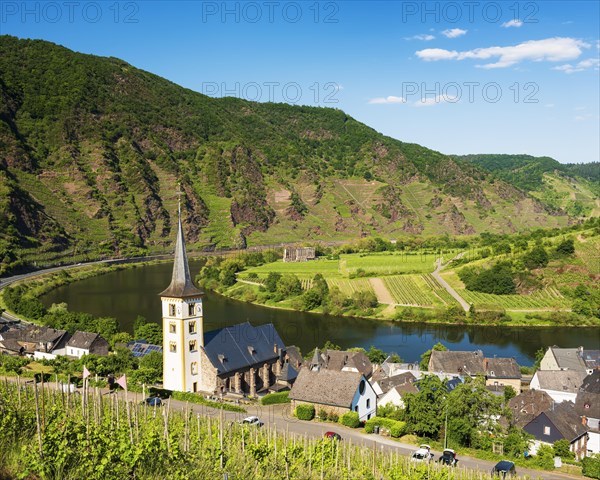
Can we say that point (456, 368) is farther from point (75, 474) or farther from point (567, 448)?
point (75, 474)

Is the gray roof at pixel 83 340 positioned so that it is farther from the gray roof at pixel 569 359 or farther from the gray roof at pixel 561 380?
the gray roof at pixel 569 359

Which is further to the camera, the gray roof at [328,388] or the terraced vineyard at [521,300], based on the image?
the terraced vineyard at [521,300]

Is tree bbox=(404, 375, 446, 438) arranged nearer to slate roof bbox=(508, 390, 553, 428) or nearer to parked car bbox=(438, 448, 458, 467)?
parked car bbox=(438, 448, 458, 467)

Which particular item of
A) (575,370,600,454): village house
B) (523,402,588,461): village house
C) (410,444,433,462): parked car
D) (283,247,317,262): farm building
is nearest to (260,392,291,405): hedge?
(410,444,433,462): parked car

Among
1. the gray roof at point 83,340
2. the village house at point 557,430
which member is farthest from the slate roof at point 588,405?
the gray roof at point 83,340

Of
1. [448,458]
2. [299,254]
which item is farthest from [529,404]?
[299,254]

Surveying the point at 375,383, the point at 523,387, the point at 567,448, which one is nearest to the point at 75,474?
the point at 567,448

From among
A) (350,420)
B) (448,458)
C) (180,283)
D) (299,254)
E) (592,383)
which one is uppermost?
(180,283)

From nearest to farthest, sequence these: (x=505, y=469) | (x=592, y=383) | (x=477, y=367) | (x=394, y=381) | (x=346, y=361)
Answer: (x=505, y=469)
(x=592, y=383)
(x=394, y=381)
(x=346, y=361)
(x=477, y=367)

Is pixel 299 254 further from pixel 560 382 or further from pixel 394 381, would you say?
pixel 394 381
